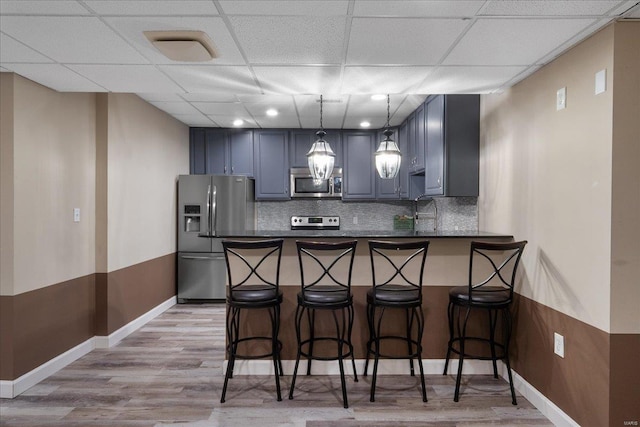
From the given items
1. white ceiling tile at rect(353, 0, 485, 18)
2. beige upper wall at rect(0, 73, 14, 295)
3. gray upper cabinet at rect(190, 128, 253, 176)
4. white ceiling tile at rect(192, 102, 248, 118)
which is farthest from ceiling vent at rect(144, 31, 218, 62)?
gray upper cabinet at rect(190, 128, 253, 176)

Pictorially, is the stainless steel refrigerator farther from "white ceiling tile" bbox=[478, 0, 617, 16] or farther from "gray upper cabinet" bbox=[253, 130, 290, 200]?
"white ceiling tile" bbox=[478, 0, 617, 16]

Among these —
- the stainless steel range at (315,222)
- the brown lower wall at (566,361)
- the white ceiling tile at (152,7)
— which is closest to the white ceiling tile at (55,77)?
the white ceiling tile at (152,7)

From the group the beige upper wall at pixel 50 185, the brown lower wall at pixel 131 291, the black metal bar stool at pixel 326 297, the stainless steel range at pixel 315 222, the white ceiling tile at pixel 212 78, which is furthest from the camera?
the stainless steel range at pixel 315 222

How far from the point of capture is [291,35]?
2104 millimetres

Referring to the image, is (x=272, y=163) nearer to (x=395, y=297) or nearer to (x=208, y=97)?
(x=208, y=97)

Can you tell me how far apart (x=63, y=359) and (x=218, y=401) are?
1524mm

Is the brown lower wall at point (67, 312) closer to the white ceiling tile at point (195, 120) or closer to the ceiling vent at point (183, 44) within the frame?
the white ceiling tile at point (195, 120)

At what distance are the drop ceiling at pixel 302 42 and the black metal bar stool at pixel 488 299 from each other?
1.21 metres

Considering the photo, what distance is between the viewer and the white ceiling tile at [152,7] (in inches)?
70.1

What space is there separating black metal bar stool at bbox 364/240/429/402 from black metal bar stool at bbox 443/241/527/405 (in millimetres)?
261

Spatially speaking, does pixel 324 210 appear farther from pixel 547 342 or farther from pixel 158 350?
pixel 547 342

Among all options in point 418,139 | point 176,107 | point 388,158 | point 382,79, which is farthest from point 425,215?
point 176,107

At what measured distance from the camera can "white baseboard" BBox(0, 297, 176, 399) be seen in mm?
2656

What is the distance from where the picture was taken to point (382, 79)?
280cm
